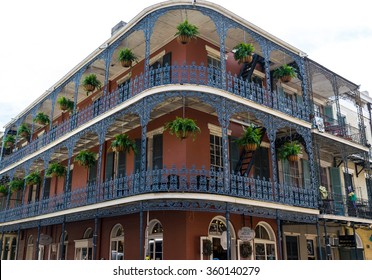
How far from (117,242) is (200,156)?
4.60m

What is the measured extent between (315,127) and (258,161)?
8.40ft

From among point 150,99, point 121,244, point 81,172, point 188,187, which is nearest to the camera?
point 188,187

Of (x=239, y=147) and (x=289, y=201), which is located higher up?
(x=239, y=147)

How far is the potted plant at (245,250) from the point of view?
11867 mm

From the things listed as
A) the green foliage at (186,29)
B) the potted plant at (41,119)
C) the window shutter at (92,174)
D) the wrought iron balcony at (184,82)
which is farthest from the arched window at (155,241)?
the potted plant at (41,119)

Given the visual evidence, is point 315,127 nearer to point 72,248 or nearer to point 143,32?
point 143,32

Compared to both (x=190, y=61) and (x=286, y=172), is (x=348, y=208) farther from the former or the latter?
(x=190, y=61)

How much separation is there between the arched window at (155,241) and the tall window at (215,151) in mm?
2655

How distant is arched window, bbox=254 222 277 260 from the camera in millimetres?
12734

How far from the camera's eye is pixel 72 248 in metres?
15.7

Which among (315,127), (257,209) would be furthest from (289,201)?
(315,127)

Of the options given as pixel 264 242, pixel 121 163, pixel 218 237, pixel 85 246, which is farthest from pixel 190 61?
pixel 85 246

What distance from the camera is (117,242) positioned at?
13406 mm

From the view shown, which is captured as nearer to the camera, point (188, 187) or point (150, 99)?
point (188, 187)
